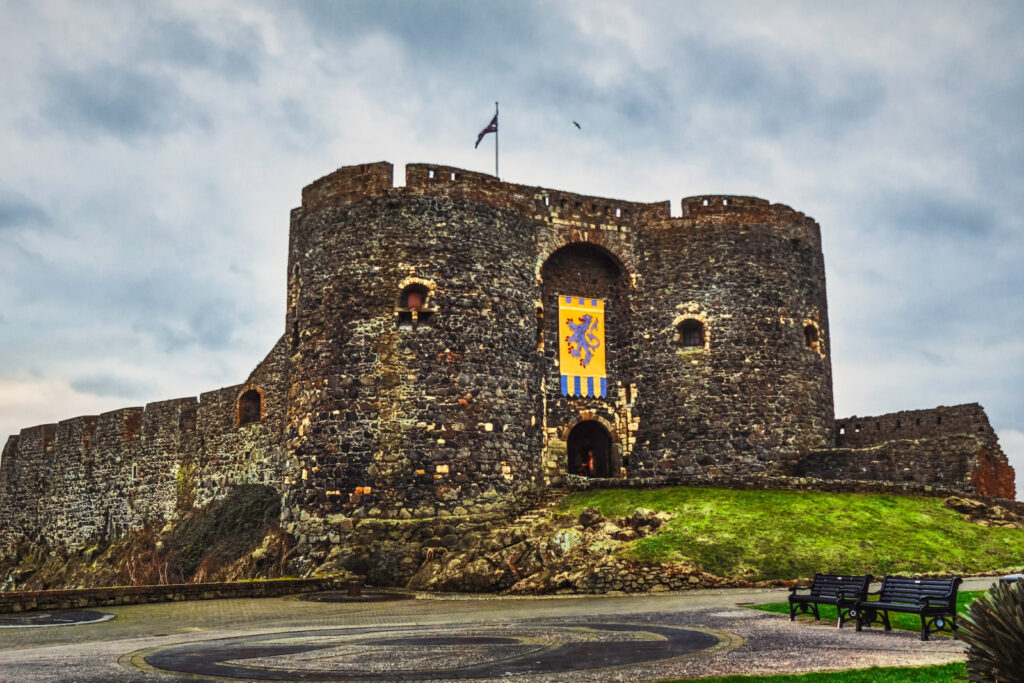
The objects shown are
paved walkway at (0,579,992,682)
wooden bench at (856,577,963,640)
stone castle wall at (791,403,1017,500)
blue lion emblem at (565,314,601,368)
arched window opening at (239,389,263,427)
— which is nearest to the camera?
paved walkway at (0,579,992,682)

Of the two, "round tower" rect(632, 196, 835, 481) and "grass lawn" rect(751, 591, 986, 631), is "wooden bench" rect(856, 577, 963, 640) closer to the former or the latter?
"grass lawn" rect(751, 591, 986, 631)

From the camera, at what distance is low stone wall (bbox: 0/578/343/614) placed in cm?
1455

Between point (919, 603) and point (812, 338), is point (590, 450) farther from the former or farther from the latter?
point (919, 603)

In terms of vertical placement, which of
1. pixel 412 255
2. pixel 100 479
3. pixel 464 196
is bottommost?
pixel 100 479

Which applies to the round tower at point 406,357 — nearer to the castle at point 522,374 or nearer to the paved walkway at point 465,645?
the castle at point 522,374

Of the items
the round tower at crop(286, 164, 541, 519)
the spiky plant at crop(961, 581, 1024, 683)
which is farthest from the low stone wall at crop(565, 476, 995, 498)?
the spiky plant at crop(961, 581, 1024, 683)

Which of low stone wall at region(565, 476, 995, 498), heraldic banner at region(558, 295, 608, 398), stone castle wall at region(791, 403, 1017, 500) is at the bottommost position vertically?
low stone wall at region(565, 476, 995, 498)

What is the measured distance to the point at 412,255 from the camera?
71.9 feet

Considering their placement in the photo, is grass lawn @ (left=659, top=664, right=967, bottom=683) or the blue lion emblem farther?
the blue lion emblem

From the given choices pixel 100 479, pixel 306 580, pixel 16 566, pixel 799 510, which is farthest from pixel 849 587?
pixel 16 566

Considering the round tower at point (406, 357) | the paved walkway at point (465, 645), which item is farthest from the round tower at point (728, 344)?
the paved walkway at point (465, 645)

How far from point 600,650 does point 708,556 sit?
880 cm

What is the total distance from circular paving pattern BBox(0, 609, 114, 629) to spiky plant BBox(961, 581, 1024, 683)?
11.2m

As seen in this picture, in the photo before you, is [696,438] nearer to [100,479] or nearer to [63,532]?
[100,479]
